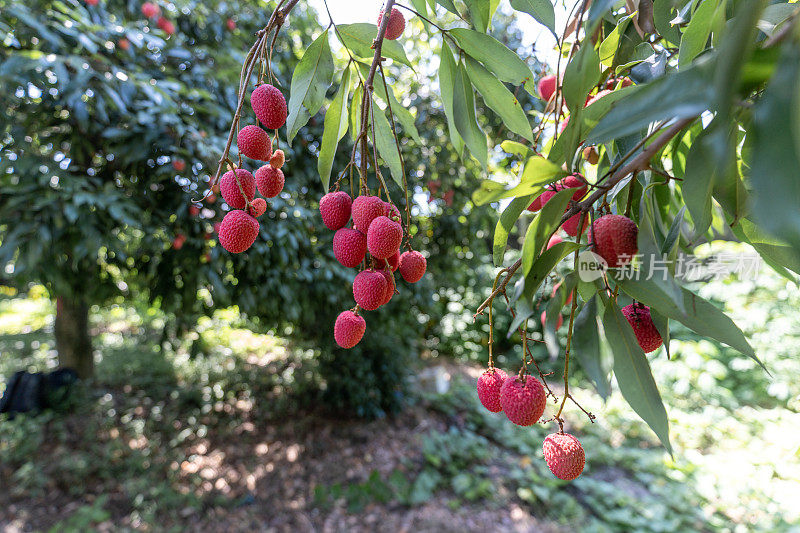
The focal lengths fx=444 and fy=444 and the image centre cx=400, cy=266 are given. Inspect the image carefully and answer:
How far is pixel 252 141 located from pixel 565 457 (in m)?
0.39

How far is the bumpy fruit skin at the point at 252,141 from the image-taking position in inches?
16.1

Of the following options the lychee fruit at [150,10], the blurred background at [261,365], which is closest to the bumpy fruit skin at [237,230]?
the blurred background at [261,365]

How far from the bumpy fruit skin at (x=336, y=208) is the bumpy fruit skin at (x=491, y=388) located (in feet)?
0.69

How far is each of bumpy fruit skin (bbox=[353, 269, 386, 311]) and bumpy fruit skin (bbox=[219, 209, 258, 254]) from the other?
11 cm

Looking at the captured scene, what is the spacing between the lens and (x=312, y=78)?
48cm

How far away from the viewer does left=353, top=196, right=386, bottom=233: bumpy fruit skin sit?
41 cm

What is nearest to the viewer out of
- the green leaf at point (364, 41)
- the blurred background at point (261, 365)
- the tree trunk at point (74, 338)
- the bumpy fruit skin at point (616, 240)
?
the bumpy fruit skin at point (616, 240)

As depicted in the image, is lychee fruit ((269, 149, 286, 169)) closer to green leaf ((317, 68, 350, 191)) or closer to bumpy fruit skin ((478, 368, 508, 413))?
green leaf ((317, 68, 350, 191))

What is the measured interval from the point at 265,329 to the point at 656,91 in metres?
2.24

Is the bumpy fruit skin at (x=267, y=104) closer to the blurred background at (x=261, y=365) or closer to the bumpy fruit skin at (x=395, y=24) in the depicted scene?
the bumpy fruit skin at (x=395, y=24)

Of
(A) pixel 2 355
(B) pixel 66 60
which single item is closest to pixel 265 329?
(B) pixel 66 60

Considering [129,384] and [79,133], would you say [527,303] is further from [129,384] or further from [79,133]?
[129,384]

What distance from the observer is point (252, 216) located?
444mm

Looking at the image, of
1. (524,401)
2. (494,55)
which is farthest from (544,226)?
(494,55)
